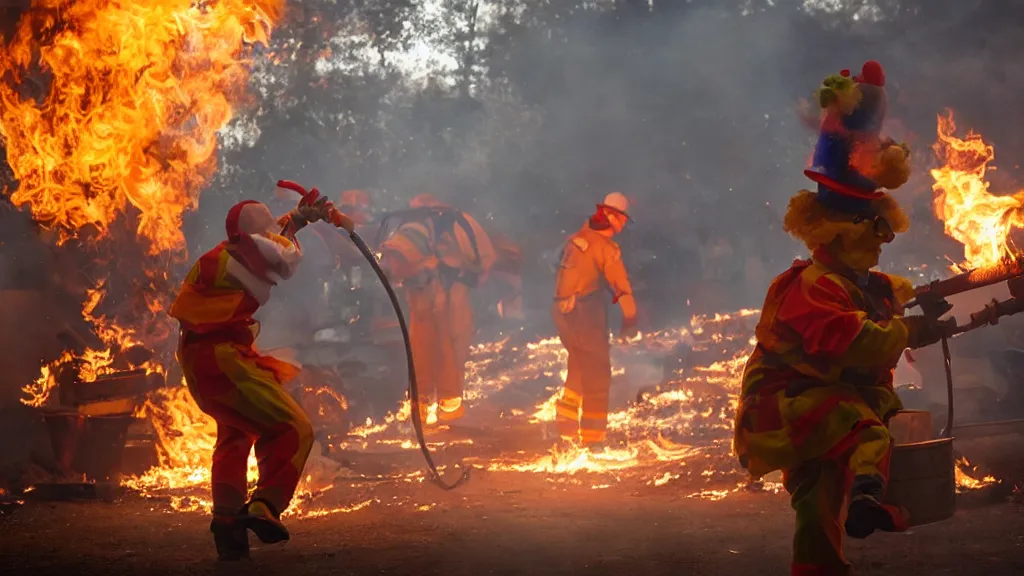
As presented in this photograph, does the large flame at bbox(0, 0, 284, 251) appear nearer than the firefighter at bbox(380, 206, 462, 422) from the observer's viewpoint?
Yes

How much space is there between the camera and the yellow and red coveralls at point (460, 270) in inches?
468

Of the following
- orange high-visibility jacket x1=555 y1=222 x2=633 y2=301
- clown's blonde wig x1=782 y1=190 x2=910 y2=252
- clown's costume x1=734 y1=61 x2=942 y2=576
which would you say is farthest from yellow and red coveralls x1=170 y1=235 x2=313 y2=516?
orange high-visibility jacket x1=555 y1=222 x2=633 y2=301

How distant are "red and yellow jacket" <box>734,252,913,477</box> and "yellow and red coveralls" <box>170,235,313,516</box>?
2.57 meters

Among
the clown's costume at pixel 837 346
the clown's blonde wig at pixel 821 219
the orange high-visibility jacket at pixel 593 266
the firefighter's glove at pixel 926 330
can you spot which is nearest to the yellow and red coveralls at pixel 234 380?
the clown's costume at pixel 837 346

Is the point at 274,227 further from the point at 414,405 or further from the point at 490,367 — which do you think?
the point at 490,367

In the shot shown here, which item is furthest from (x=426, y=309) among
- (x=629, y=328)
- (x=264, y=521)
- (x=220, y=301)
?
(x=264, y=521)

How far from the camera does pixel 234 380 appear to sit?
16.8ft

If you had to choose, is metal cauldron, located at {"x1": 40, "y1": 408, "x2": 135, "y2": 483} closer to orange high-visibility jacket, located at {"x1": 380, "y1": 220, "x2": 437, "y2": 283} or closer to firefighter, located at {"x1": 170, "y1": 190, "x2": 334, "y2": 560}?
firefighter, located at {"x1": 170, "y1": 190, "x2": 334, "y2": 560}

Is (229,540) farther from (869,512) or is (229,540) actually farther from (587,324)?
(587,324)

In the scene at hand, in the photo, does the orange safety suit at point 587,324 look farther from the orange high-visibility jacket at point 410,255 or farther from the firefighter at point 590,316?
the orange high-visibility jacket at point 410,255

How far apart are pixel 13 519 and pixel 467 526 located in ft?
11.4

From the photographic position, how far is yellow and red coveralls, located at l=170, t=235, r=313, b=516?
16.8ft

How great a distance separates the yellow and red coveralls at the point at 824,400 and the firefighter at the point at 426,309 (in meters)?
7.93

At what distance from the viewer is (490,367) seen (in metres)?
17.9
